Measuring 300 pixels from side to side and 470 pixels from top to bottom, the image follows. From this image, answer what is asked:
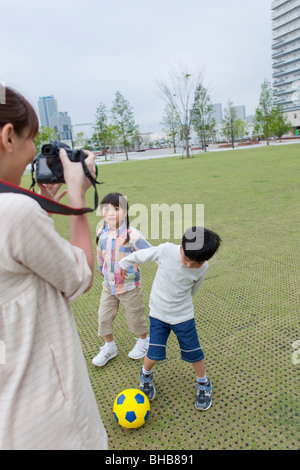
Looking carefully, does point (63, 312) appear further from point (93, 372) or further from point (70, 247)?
point (93, 372)

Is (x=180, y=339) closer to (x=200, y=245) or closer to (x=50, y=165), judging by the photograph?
(x=200, y=245)

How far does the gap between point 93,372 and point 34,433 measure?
68.2 inches

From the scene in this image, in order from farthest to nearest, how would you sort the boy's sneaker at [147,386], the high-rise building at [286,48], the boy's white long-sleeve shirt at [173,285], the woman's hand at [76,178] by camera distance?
the high-rise building at [286,48] < the boy's sneaker at [147,386] < the boy's white long-sleeve shirt at [173,285] < the woman's hand at [76,178]

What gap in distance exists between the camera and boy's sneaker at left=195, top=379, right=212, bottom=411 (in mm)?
2141

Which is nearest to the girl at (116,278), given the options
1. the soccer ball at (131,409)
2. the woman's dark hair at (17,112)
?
the soccer ball at (131,409)

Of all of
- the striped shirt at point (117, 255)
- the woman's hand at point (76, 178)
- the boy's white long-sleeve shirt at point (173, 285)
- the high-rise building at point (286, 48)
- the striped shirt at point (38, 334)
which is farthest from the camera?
the high-rise building at point (286, 48)

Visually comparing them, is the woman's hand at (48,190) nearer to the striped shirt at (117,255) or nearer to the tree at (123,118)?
the striped shirt at (117,255)

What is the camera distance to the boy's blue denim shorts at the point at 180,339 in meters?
2.13

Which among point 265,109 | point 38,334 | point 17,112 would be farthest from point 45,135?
point 38,334

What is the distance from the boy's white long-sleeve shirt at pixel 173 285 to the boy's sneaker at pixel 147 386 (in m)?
0.43

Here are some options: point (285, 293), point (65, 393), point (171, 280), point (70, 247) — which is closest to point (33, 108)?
point (70, 247)

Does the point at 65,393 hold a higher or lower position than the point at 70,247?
lower

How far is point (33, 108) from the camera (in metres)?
0.94

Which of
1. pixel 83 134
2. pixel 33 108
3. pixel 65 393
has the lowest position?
pixel 65 393
